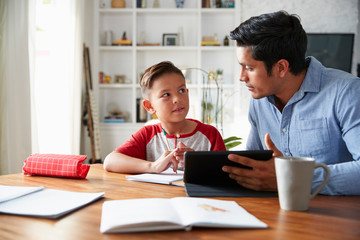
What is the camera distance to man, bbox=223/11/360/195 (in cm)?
134

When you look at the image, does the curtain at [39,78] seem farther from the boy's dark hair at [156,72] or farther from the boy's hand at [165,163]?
the boy's hand at [165,163]

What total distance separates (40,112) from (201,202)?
324cm

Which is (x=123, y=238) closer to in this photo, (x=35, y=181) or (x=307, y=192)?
(x=307, y=192)

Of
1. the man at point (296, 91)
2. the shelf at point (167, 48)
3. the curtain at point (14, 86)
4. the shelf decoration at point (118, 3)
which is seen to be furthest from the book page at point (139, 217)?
the shelf decoration at point (118, 3)

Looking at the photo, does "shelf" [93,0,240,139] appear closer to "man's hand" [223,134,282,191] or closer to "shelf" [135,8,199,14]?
"shelf" [135,8,199,14]

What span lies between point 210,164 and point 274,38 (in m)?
0.66

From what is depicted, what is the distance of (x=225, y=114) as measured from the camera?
5.07m

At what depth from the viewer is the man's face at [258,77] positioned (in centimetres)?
148

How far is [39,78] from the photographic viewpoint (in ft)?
11.9

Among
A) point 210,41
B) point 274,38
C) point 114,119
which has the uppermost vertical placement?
point 210,41

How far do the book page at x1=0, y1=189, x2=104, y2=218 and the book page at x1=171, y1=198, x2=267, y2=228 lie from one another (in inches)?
9.0

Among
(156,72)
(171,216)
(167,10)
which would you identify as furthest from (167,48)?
(171,216)

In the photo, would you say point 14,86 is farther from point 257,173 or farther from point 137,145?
point 257,173

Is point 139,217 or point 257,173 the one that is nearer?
point 139,217
